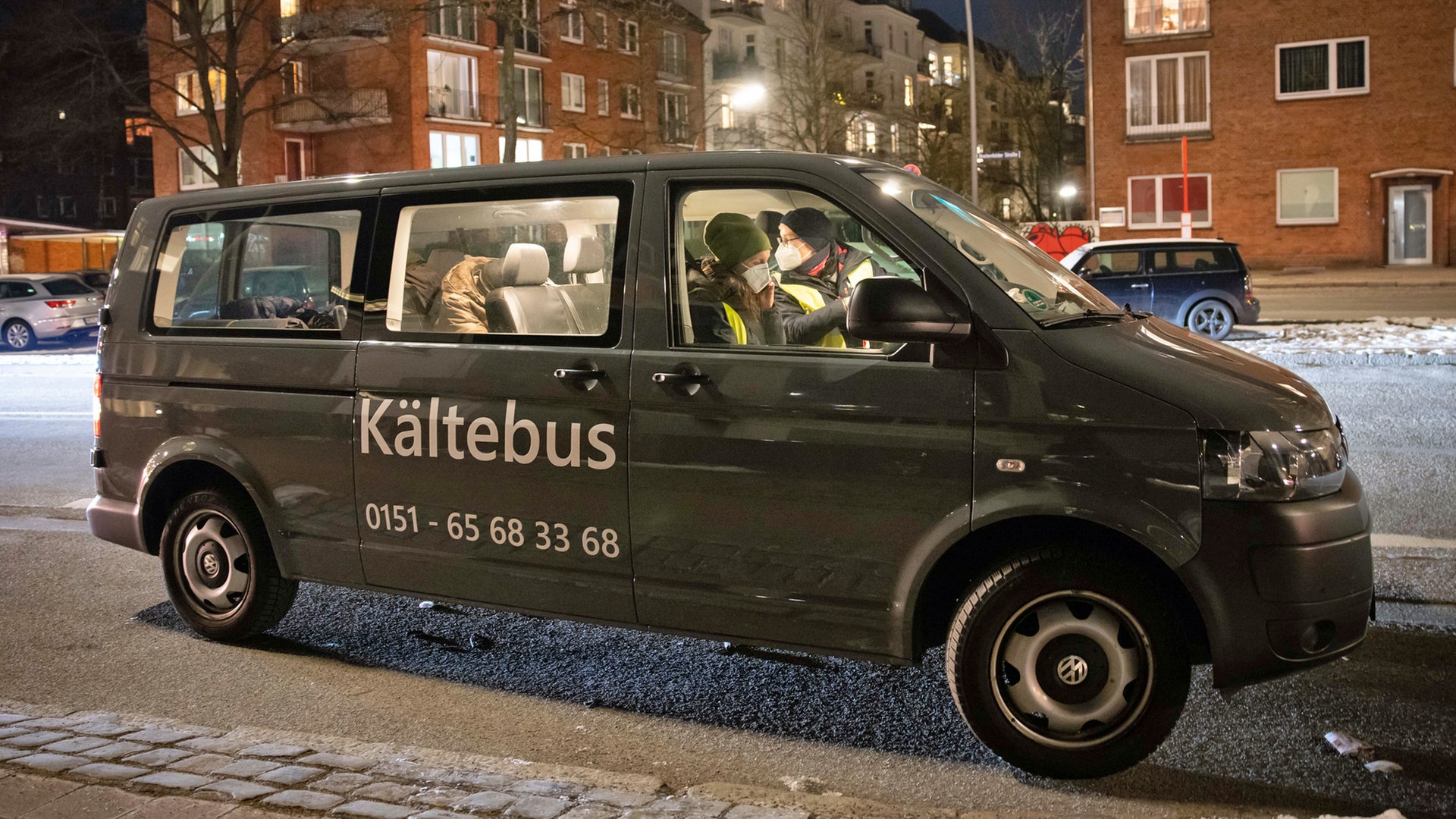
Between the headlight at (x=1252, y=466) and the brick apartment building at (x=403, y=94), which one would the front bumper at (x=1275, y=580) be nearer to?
the headlight at (x=1252, y=466)

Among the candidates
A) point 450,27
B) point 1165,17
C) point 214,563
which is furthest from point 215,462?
point 450,27

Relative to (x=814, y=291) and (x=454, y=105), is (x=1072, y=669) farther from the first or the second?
(x=454, y=105)

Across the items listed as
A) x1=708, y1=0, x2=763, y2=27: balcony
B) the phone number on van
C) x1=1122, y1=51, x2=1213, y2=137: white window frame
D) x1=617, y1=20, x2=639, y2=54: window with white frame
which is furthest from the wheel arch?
x1=708, y1=0, x2=763, y2=27: balcony

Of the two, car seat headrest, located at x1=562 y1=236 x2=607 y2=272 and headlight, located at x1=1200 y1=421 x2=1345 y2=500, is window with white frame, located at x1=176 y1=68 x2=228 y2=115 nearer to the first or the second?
car seat headrest, located at x1=562 y1=236 x2=607 y2=272

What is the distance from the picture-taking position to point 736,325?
438cm

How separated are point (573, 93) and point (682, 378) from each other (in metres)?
52.4

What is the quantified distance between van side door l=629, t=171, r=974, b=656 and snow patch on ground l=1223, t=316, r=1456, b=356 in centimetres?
1251

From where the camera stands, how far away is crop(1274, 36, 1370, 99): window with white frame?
40.6 m

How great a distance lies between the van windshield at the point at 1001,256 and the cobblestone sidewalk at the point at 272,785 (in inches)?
69.2

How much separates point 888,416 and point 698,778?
50.4 inches

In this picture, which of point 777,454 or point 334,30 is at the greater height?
point 334,30

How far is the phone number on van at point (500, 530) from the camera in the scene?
14.8 ft

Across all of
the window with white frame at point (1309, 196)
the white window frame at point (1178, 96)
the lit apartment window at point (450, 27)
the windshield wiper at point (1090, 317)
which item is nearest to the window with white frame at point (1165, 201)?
the white window frame at point (1178, 96)

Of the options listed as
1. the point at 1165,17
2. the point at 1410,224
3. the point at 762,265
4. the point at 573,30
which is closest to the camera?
the point at 762,265
